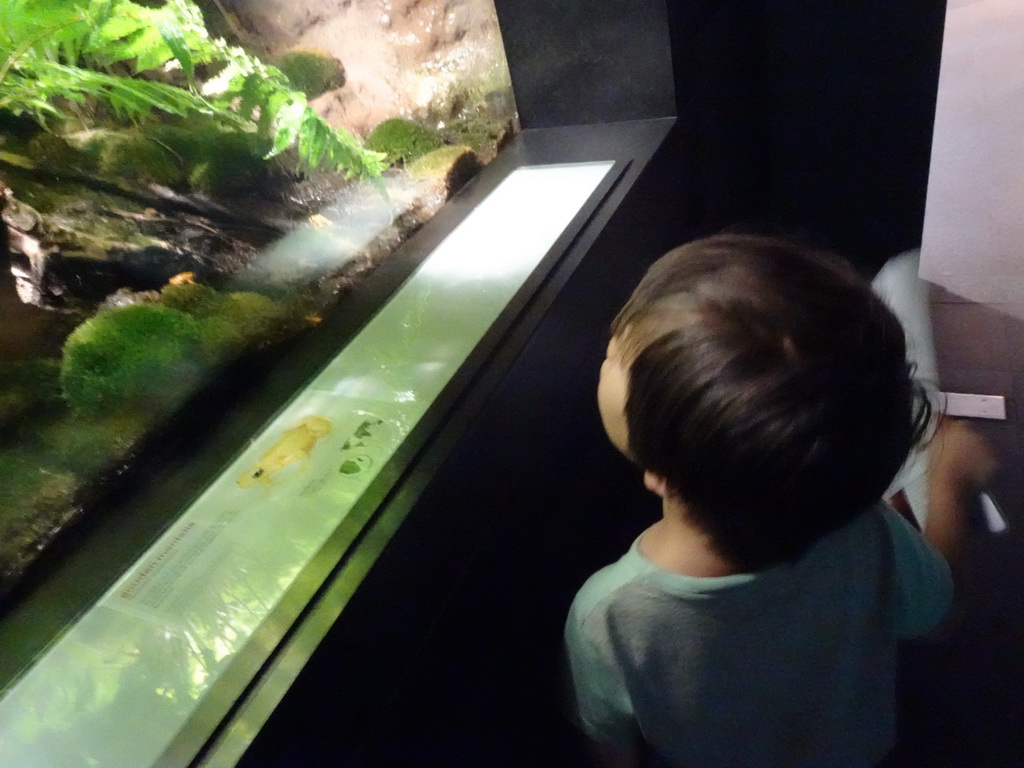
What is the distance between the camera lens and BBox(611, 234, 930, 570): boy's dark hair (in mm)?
549

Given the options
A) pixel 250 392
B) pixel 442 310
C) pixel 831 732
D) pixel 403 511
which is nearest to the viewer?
pixel 403 511

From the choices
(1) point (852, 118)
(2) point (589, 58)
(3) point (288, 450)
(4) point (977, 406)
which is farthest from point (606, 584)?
(1) point (852, 118)

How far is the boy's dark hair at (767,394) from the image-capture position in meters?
0.55

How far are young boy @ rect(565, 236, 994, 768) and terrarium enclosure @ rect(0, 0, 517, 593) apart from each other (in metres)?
0.59

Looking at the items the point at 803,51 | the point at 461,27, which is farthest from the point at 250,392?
the point at 803,51

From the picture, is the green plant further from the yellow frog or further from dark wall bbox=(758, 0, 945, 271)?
dark wall bbox=(758, 0, 945, 271)

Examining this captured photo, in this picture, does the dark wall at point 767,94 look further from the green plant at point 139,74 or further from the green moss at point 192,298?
the green moss at point 192,298

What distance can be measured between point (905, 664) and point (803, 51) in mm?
1638

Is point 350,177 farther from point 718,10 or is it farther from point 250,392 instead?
point 718,10

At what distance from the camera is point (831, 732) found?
0.81 meters

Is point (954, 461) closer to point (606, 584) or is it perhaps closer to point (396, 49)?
point (606, 584)

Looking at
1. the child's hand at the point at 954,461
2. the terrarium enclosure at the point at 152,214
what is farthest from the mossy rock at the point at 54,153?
the child's hand at the point at 954,461

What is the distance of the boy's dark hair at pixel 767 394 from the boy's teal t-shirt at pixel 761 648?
73 millimetres

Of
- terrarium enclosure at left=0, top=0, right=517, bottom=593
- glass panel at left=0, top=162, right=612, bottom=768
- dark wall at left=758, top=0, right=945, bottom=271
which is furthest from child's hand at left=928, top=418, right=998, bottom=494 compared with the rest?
dark wall at left=758, top=0, right=945, bottom=271
